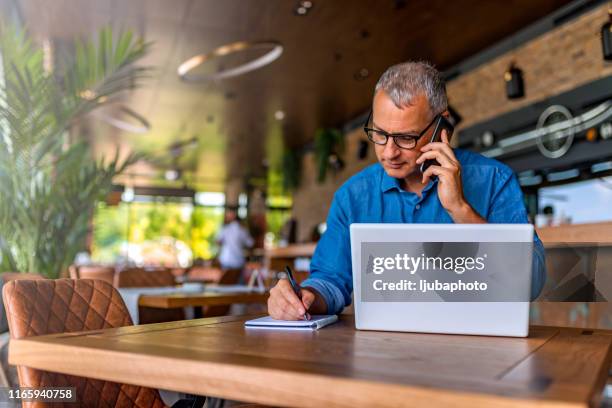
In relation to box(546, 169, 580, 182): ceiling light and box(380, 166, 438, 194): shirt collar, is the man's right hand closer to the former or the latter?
box(380, 166, 438, 194): shirt collar

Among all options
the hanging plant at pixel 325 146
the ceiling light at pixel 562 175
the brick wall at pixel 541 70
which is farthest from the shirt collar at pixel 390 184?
the hanging plant at pixel 325 146

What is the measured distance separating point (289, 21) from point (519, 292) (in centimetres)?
615

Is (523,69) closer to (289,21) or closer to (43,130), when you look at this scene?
(289,21)

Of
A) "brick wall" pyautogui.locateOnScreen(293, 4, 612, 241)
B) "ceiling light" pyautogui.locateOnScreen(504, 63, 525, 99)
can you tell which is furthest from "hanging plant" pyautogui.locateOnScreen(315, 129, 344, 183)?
"ceiling light" pyautogui.locateOnScreen(504, 63, 525, 99)

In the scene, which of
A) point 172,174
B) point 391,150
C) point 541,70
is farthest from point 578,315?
point 172,174

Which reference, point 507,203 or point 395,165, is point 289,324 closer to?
point 395,165

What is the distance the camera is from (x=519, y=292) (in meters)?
1.18

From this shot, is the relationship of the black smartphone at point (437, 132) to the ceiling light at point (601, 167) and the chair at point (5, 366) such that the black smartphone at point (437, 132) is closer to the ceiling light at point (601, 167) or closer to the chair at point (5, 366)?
the chair at point (5, 366)

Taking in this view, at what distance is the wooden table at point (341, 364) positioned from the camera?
2.44 ft

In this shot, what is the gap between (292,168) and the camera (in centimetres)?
1437

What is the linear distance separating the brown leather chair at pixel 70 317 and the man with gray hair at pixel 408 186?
21.7 inches

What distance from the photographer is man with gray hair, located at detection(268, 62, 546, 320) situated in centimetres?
154

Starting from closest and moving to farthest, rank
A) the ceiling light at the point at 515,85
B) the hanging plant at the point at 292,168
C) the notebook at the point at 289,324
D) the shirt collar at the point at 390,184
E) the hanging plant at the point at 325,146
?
the notebook at the point at 289,324 → the shirt collar at the point at 390,184 → the ceiling light at the point at 515,85 → the hanging plant at the point at 325,146 → the hanging plant at the point at 292,168

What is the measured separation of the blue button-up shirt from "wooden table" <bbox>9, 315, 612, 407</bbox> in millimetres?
459
